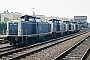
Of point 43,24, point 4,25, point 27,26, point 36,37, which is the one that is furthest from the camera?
point 4,25

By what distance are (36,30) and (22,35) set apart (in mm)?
4372

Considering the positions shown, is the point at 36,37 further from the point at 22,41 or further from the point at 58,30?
the point at 58,30

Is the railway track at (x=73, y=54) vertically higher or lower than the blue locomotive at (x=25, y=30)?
lower

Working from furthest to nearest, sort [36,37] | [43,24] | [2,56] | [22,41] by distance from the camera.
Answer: [43,24] < [36,37] < [22,41] < [2,56]

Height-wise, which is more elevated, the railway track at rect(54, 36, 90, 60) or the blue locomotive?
the blue locomotive

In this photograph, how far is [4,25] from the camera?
5484 cm

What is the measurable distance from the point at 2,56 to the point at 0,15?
316 feet

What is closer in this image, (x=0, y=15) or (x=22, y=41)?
(x=22, y=41)

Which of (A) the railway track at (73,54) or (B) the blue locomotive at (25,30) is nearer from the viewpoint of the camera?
(A) the railway track at (73,54)

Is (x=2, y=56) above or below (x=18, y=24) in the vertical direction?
below

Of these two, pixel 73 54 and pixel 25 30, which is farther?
pixel 25 30

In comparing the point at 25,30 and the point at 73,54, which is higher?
the point at 25,30

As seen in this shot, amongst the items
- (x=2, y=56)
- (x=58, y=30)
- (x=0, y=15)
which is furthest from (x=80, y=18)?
(x=2, y=56)

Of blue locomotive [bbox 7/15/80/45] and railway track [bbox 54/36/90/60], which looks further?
blue locomotive [bbox 7/15/80/45]
